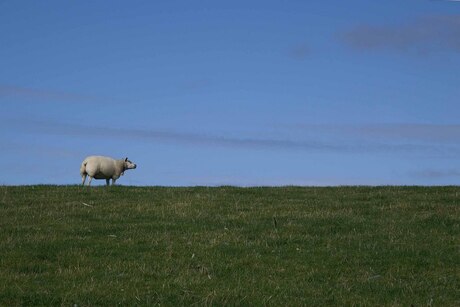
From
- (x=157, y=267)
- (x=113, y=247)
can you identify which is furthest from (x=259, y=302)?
(x=113, y=247)

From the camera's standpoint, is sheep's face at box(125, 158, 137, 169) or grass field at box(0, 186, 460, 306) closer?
grass field at box(0, 186, 460, 306)

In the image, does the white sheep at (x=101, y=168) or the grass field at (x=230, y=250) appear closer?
the grass field at (x=230, y=250)

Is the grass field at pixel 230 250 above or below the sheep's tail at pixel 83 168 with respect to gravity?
below

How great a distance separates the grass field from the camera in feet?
38.1

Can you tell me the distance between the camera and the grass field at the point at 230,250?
38.1 feet

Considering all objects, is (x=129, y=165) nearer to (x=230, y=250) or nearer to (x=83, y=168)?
(x=83, y=168)

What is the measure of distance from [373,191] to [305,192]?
2488mm

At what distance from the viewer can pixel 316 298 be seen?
37.3 feet

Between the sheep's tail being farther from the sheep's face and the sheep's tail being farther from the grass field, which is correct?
the grass field

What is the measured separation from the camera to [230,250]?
15133 mm

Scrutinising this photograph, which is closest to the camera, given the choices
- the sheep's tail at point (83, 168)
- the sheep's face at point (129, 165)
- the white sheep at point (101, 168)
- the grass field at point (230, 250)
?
the grass field at point (230, 250)

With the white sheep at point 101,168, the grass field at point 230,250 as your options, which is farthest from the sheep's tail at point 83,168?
the grass field at point 230,250

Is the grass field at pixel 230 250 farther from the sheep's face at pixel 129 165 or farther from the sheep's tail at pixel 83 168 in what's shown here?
the sheep's face at pixel 129 165

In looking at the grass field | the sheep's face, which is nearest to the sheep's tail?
the sheep's face
